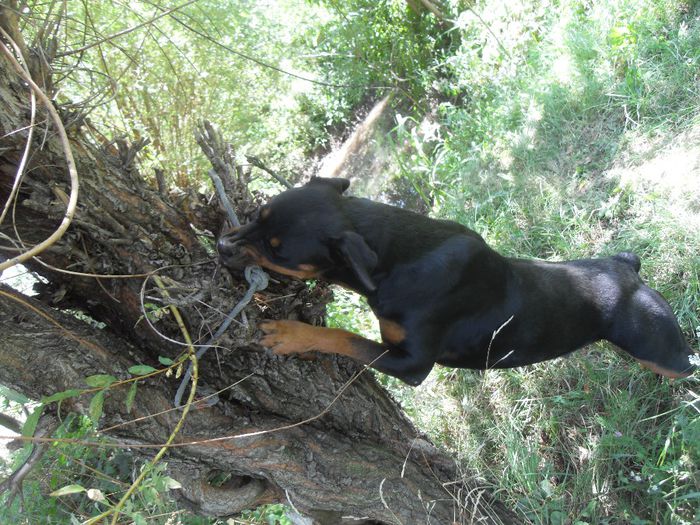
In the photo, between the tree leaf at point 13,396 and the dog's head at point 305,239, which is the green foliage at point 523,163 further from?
the dog's head at point 305,239

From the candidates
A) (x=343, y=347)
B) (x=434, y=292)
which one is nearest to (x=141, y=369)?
(x=343, y=347)

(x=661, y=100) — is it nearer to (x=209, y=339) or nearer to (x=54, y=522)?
(x=209, y=339)

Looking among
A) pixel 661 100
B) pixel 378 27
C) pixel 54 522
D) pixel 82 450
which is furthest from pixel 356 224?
pixel 378 27

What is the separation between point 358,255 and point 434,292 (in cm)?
48

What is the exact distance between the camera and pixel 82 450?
3174mm

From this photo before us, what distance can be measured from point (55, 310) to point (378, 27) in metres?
7.05

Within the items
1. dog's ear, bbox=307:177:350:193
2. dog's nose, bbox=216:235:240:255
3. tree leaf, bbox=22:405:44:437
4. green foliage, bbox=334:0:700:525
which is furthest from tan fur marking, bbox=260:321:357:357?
green foliage, bbox=334:0:700:525

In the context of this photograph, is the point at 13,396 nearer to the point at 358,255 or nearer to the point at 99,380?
the point at 99,380

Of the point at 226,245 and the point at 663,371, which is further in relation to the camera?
the point at 663,371

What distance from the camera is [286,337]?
8.48ft

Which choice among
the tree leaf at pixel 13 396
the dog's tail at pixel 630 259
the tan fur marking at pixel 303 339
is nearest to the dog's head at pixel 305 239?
the tan fur marking at pixel 303 339

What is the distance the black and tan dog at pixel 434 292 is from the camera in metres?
2.72

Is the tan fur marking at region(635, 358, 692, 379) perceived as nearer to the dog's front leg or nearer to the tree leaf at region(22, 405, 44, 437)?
the dog's front leg

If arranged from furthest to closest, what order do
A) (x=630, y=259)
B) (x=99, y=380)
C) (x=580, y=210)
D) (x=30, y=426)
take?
(x=580, y=210) < (x=630, y=259) < (x=99, y=380) < (x=30, y=426)
